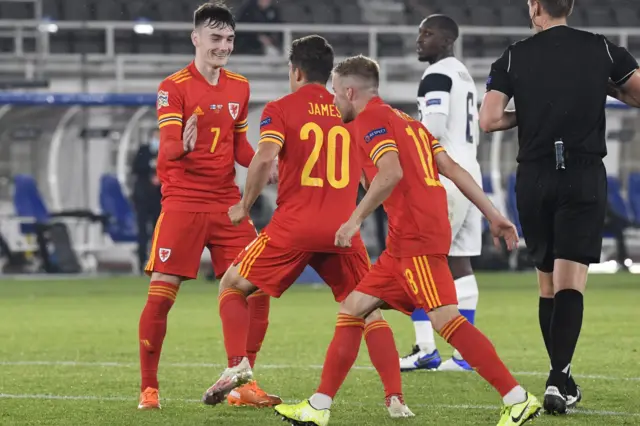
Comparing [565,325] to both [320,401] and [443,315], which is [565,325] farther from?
[320,401]

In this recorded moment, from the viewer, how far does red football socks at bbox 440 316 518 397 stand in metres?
5.32

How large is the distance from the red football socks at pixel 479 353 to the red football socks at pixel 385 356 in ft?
1.79

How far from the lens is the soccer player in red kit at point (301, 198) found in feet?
20.0

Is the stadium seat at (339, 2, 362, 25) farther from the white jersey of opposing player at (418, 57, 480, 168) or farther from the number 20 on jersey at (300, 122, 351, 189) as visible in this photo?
the number 20 on jersey at (300, 122, 351, 189)

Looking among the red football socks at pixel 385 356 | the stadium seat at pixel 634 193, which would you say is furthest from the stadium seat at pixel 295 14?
the red football socks at pixel 385 356

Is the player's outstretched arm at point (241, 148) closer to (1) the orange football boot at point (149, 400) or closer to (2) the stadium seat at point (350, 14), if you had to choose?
(1) the orange football boot at point (149, 400)

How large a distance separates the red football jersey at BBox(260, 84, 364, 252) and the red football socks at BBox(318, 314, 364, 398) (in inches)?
24.3

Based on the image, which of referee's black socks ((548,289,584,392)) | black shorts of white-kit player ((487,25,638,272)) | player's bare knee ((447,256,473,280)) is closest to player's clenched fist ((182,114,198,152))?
black shorts of white-kit player ((487,25,638,272))

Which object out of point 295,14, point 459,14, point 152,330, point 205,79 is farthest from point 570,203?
point 459,14

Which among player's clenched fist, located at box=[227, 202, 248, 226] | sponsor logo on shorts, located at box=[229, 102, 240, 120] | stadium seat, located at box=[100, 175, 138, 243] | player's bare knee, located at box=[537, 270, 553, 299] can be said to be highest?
sponsor logo on shorts, located at box=[229, 102, 240, 120]

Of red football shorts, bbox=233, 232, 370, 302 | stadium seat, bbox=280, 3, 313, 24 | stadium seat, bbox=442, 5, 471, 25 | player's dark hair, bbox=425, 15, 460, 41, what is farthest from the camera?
stadium seat, bbox=442, 5, 471, 25

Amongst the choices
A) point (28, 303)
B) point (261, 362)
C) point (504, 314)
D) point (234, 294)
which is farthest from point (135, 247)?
point (234, 294)

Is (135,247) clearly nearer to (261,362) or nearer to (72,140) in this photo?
(72,140)

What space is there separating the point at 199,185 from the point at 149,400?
1086 millimetres
